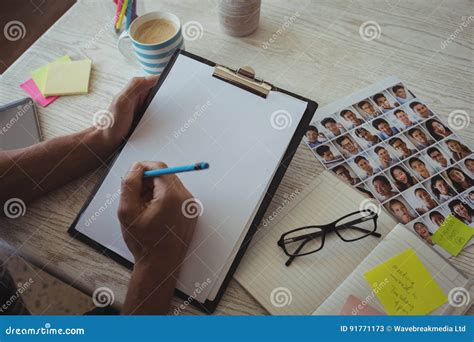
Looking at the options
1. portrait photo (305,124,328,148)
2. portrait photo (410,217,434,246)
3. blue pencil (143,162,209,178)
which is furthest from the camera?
portrait photo (305,124,328,148)

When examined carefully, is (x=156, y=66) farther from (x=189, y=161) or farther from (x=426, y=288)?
(x=426, y=288)

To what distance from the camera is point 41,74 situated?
990mm

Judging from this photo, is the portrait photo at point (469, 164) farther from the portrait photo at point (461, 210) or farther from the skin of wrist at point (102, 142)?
the skin of wrist at point (102, 142)

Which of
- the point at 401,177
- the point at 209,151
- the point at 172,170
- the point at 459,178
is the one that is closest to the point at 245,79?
the point at 209,151

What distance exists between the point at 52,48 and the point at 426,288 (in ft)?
3.36

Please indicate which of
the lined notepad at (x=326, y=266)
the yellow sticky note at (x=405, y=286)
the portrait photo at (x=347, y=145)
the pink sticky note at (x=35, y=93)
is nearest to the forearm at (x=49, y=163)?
the pink sticky note at (x=35, y=93)

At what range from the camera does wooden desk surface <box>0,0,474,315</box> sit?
0.84m

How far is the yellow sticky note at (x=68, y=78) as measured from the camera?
0.95 metres

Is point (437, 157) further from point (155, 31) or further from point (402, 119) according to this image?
point (155, 31)

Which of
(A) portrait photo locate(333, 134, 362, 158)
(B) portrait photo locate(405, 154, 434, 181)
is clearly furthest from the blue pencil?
(B) portrait photo locate(405, 154, 434, 181)

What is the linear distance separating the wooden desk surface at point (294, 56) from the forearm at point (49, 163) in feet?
0.09

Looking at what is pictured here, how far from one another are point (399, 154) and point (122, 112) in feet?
1.93

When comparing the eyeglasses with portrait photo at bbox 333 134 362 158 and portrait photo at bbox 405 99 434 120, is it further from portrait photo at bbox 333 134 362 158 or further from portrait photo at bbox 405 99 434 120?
portrait photo at bbox 405 99 434 120

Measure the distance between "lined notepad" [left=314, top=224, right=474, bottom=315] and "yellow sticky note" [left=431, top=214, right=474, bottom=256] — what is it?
0.05m
